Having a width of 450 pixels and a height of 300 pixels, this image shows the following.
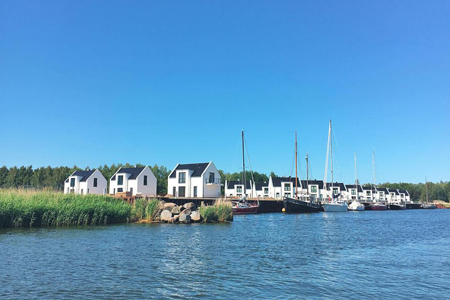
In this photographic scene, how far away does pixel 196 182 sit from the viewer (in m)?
70.4

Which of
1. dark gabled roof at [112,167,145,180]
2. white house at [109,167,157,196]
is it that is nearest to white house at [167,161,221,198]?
white house at [109,167,157,196]

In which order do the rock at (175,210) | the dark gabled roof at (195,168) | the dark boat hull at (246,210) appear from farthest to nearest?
the dark gabled roof at (195,168)
the dark boat hull at (246,210)
the rock at (175,210)

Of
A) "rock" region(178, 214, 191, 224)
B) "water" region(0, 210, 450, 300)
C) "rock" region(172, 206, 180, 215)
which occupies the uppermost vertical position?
"rock" region(172, 206, 180, 215)

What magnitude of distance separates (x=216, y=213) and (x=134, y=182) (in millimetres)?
34970

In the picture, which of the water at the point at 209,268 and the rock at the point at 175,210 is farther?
the rock at the point at 175,210

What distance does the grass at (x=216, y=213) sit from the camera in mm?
38966

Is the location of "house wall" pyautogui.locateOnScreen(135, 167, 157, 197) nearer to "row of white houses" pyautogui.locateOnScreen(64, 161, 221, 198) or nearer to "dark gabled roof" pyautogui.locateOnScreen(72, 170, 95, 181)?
"row of white houses" pyautogui.locateOnScreen(64, 161, 221, 198)

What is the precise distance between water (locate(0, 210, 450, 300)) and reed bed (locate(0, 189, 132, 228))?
3.06 meters

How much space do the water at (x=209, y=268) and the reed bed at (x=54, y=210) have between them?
121 inches

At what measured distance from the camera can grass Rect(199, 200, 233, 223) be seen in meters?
39.0

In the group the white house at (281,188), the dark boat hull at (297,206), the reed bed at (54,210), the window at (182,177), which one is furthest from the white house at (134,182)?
the white house at (281,188)

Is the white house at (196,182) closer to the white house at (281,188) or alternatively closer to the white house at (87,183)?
the white house at (87,183)

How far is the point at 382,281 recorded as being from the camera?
14.3m

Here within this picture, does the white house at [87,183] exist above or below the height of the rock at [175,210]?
above
